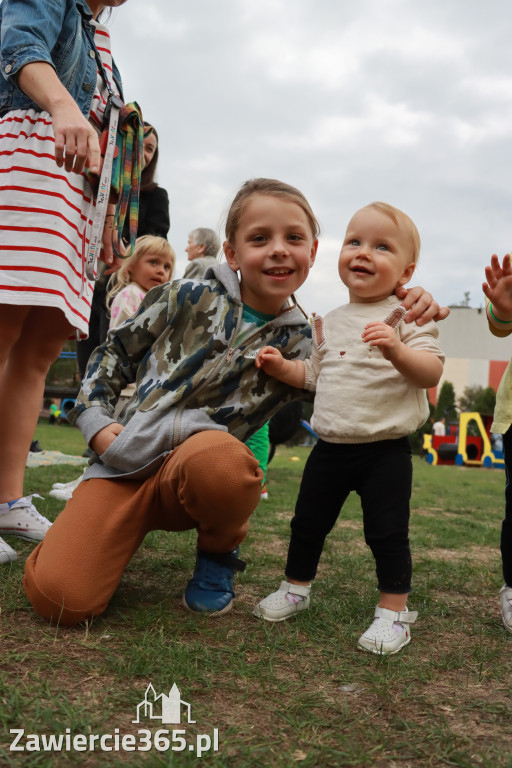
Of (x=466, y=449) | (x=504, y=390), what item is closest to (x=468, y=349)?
(x=466, y=449)

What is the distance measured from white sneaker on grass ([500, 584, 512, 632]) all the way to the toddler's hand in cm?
125

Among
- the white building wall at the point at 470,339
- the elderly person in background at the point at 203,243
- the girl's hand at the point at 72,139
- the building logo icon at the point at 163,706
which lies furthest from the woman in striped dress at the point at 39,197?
the white building wall at the point at 470,339

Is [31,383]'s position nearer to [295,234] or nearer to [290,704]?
[295,234]

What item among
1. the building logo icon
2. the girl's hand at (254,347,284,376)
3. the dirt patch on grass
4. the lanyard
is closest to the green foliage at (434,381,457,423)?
the dirt patch on grass

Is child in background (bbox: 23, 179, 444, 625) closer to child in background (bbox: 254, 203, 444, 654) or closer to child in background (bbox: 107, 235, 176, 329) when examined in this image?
child in background (bbox: 254, 203, 444, 654)

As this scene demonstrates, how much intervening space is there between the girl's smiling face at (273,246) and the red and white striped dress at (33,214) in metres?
0.60

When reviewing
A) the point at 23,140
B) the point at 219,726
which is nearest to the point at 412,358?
the point at 219,726

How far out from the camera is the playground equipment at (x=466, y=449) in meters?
17.2

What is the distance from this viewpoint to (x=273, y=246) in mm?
2094

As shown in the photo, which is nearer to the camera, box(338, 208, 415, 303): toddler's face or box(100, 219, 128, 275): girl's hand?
box(338, 208, 415, 303): toddler's face

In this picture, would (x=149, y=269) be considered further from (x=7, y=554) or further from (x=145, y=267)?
(x=7, y=554)

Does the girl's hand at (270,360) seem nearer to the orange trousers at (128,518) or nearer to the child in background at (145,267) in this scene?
the orange trousers at (128,518)

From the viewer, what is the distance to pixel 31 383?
252 centimetres

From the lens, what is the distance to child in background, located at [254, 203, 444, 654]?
6.14 feet
